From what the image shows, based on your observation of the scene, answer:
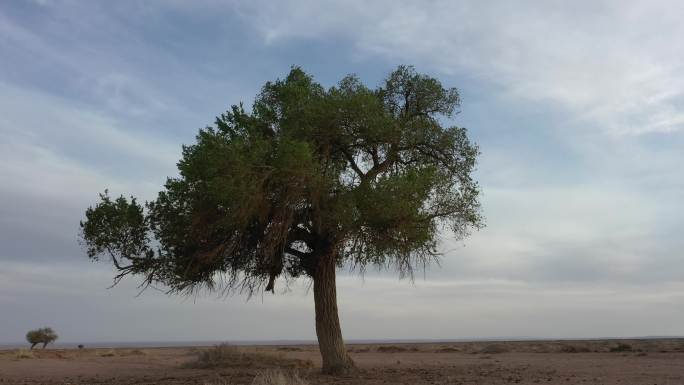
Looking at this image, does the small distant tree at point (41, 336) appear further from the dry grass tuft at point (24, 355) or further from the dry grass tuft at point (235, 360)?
the dry grass tuft at point (235, 360)

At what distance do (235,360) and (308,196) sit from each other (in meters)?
11.5

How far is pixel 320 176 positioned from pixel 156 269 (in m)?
7.07

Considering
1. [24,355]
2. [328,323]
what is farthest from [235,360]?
[24,355]

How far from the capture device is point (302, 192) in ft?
60.7

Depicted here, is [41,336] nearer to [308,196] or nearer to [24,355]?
[24,355]

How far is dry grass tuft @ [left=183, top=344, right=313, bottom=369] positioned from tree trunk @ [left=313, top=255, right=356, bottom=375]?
16.2ft

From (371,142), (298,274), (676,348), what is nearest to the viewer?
(371,142)

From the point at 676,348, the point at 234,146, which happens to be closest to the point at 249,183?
the point at 234,146

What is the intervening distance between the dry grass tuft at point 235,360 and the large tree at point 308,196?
5.03 metres

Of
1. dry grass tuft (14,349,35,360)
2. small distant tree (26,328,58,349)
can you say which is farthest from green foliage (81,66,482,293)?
small distant tree (26,328,58,349)

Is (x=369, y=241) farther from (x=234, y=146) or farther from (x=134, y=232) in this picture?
(x=134, y=232)

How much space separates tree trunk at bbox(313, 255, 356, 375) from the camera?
20344 mm

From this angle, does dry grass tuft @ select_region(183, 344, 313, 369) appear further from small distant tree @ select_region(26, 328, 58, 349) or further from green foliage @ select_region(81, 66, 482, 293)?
small distant tree @ select_region(26, 328, 58, 349)

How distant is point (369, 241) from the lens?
18812mm
